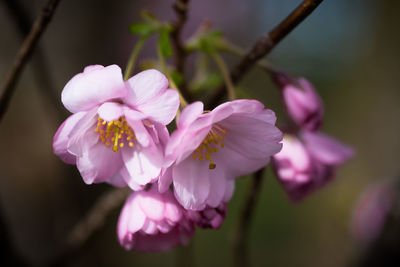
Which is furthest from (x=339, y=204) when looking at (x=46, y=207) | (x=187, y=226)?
(x=187, y=226)

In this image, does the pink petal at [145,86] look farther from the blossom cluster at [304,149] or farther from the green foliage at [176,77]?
the blossom cluster at [304,149]

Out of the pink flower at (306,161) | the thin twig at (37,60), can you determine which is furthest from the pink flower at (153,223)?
the thin twig at (37,60)

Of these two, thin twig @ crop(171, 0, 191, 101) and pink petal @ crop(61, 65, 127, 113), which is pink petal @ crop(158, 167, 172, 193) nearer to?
pink petal @ crop(61, 65, 127, 113)

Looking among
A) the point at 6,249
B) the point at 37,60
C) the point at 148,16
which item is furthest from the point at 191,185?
the point at 37,60

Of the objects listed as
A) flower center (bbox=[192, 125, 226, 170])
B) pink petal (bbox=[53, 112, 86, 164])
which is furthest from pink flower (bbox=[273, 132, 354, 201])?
pink petal (bbox=[53, 112, 86, 164])

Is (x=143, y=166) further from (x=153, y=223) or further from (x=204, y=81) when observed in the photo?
(x=204, y=81)

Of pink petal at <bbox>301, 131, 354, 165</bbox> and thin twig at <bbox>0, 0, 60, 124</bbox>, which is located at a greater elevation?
thin twig at <bbox>0, 0, 60, 124</bbox>
